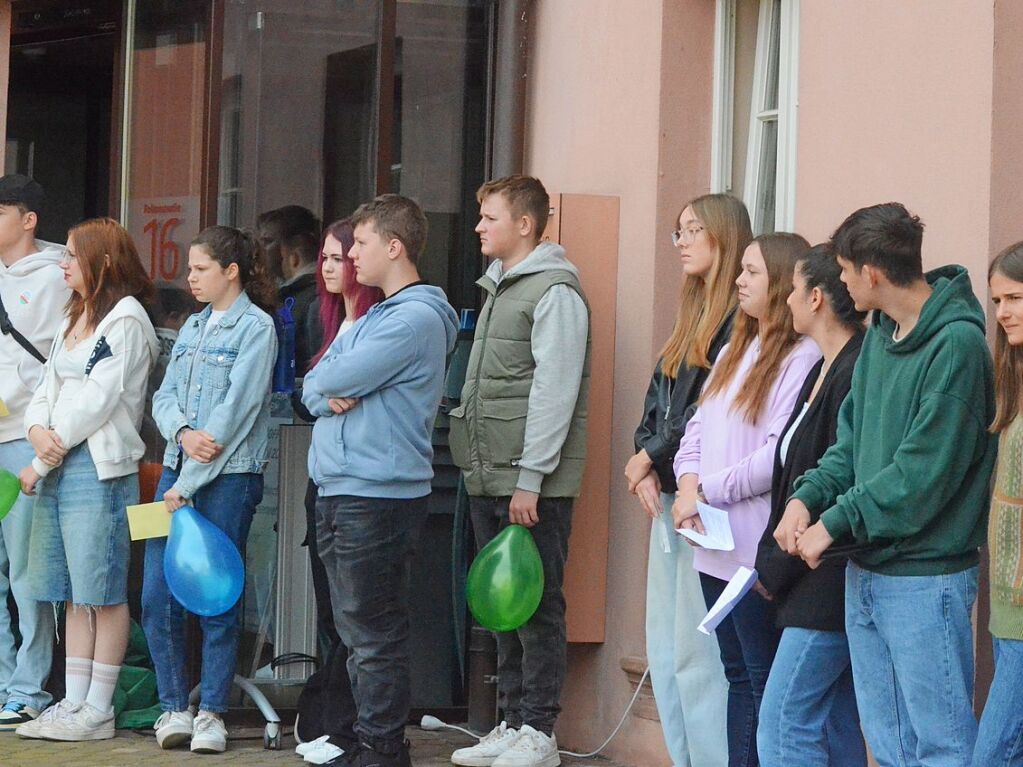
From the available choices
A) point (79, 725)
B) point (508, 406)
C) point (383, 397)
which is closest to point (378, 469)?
point (383, 397)

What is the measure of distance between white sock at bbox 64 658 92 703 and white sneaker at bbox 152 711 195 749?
0.41 m

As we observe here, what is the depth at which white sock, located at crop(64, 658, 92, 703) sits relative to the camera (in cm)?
723

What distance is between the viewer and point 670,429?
236 inches

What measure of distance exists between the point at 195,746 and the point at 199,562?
0.76 metres

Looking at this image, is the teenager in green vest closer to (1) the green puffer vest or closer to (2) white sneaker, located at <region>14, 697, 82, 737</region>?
(1) the green puffer vest

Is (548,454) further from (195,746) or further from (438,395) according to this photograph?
(195,746)

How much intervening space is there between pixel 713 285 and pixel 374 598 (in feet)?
5.14

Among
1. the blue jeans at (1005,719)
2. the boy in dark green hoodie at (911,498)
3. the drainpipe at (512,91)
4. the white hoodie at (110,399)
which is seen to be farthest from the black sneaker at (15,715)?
the blue jeans at (1005,719)

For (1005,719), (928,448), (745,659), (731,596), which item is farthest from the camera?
(745,659)

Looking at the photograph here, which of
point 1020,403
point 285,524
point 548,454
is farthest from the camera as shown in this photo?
point 285,524

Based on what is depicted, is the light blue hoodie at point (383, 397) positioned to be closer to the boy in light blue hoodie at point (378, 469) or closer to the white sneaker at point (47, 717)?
the boy in light blue hoodie at point (378, 469)

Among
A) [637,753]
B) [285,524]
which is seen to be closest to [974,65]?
[637,753]

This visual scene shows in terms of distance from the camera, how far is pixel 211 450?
6.82 meters

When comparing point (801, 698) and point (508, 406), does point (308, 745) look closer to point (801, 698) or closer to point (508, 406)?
point (508, 406)
